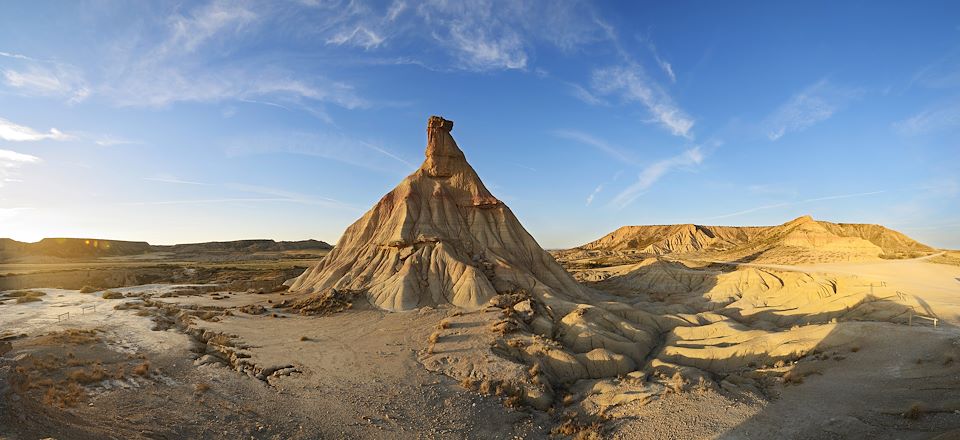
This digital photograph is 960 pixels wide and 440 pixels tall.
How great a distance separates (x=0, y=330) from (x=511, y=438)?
32.6 m

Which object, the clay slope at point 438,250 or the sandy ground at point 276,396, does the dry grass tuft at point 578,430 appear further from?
the clay slope at point 438,250

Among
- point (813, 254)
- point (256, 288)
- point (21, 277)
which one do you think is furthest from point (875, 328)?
point (21, 277)

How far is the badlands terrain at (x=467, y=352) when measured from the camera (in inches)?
503

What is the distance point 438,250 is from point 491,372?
18892mm

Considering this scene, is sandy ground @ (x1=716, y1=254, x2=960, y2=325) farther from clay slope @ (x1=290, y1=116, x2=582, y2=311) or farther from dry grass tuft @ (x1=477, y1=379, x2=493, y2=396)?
dry grass tuft @ (x1=477, y1=379, x2=493, y2=396)

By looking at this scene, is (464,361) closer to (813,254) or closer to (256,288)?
(256,288)

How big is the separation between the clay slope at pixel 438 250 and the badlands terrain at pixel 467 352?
0.23 meters

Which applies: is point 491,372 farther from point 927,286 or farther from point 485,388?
point 927,286

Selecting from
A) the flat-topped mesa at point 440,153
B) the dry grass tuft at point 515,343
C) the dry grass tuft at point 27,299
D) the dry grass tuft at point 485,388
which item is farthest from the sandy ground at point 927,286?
the dry grass tuft at point 27,299

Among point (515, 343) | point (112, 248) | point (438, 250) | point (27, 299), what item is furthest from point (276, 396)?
point (112, 248)

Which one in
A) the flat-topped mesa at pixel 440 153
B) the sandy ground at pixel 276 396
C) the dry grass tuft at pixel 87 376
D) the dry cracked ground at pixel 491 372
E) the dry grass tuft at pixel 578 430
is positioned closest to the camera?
the sandy ground at pixel 276 396

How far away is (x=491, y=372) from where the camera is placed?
1841 centimetres

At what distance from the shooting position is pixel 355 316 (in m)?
29.0

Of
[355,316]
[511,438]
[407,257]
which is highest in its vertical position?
[407,257]
